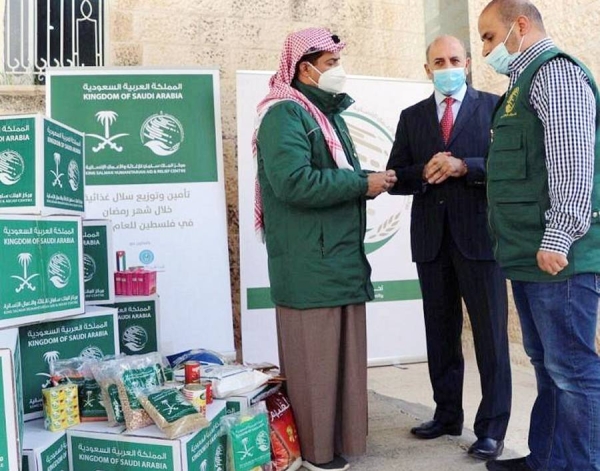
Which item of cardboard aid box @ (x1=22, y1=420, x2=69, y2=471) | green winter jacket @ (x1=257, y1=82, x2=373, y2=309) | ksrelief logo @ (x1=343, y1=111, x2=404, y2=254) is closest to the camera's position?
cardboard aid box @ (x1=22, y1=420, x2=69, y2=471)

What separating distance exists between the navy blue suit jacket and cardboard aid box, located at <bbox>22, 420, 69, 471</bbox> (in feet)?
4.69

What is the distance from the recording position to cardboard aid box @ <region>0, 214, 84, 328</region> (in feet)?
5.15

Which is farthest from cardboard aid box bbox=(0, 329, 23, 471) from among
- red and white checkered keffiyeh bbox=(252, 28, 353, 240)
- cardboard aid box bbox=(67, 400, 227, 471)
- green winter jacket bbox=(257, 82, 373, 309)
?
red and white checkered keffiyeh bbox=(252, 28, 353, 240)

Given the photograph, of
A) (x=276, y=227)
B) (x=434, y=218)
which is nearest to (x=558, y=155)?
(x=434, y=218)

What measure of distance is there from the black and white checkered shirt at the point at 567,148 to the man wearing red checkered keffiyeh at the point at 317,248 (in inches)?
23.6

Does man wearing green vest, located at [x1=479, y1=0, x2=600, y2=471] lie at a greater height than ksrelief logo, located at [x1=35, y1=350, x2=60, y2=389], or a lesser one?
greater

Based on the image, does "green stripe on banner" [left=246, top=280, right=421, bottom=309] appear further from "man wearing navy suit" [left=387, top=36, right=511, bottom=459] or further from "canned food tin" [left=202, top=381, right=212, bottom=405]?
"canned food tin" [left=202, top=381, right=212, bottom=405]

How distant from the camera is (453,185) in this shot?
7.19 feet

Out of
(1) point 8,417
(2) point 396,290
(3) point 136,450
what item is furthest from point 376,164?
(1) point 8,417

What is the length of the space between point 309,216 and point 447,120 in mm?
789

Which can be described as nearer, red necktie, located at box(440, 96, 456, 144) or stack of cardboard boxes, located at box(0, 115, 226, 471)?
stack of cardboard boxes, located at box(0, 115, 226, 471)

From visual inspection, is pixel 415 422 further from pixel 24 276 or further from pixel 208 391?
pixel 24 276

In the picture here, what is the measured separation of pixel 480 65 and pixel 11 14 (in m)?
3.05

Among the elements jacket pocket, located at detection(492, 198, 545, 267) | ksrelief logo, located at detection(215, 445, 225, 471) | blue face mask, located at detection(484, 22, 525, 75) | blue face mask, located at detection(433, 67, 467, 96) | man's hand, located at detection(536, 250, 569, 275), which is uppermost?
blue face mask, located at detection(433, 67, 467, 96)
